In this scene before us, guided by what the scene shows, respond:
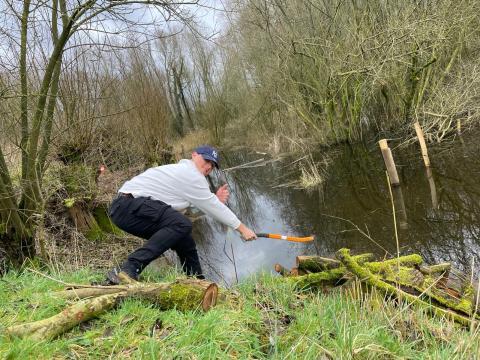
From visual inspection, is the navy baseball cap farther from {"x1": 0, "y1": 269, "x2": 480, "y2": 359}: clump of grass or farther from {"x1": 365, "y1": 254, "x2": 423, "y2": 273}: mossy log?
{"x1": 365, "y1": 254, "x2": 423, "y2": 273}: mossy log

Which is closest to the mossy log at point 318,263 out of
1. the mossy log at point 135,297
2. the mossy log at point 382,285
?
the mossy log at point 382,285

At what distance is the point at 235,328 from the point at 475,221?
227 inches

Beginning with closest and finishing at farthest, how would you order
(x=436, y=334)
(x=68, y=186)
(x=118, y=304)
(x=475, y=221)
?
(x=436, y=334) → (x=118, y=304) → (x=475, y=221) → (x=68, y=186)

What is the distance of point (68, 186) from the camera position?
7832 millimetres

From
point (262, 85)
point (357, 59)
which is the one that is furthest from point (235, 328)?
point (262, 85)

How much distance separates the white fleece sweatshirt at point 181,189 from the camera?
3.84 meters

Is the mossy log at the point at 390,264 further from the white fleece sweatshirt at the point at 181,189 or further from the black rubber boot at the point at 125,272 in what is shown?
the black rubber boot at the point at 125,272

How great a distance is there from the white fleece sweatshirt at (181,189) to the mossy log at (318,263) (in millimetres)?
991

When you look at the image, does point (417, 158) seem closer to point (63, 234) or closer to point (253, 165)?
point (253, 165)

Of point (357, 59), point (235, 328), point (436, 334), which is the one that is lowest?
point (436, 334)

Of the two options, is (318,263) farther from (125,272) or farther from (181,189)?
(125,272)

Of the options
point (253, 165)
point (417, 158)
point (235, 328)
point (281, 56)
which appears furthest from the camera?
point (253, 165)

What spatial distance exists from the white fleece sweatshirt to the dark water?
88 cm

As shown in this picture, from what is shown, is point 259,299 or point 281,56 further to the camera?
point 281,56
